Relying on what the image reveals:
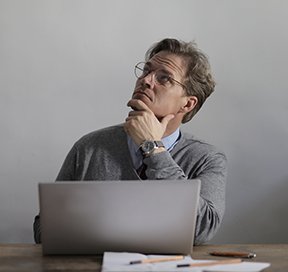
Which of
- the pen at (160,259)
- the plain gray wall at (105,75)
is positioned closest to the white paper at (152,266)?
the pen at (160,259)

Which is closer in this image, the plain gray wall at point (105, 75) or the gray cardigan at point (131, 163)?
the gray cardigan at point (131, 163)

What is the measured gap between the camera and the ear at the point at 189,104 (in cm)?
189

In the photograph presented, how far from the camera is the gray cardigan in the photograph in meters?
1.61

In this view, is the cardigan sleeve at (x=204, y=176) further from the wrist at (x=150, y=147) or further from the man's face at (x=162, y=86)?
the man's face at (x=162, y=86)

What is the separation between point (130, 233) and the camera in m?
1.20

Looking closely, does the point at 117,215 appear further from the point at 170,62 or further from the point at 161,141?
the point at 170,62

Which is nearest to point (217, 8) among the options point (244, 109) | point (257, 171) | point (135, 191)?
point (244, 109)

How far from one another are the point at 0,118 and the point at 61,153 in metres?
0.28

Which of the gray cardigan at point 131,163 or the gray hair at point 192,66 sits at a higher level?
the gray hair at point 192,66

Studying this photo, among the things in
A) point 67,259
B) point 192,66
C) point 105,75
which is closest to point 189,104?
point 192,66

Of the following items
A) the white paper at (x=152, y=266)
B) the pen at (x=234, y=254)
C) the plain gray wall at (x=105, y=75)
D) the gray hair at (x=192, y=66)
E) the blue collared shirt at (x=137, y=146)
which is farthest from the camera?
the plain gray wall at (x=105, y=75)

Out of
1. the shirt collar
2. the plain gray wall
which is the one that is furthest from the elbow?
the plain gray wall

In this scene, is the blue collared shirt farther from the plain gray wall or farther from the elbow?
the plain gray wall

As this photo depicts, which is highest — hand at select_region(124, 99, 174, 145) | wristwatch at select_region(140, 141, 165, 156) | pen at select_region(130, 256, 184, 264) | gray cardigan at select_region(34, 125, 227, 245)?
hand at select_region(124, 99, 174, 145)
